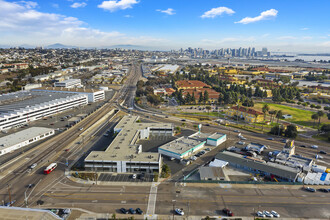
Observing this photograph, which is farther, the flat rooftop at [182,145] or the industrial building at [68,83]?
the industrial building at [68,83]

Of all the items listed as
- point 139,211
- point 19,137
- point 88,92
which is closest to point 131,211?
point 139,211

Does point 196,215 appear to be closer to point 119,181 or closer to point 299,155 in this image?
point 119,181

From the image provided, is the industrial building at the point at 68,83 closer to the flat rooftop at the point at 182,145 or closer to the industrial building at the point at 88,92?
the industrial building at the point at 88,92

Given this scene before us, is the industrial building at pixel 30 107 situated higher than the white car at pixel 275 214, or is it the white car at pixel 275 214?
the industrial building at pixel 30 107

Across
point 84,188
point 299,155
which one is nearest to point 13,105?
point 84,188

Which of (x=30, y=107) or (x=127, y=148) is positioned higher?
(x=30, y=107)

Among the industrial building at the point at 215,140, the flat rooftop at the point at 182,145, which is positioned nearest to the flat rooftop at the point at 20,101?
the flat rooftop at the point at 182,145

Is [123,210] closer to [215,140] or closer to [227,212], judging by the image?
[227,212]
